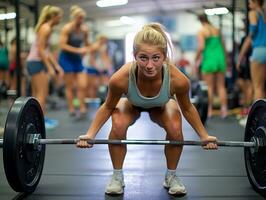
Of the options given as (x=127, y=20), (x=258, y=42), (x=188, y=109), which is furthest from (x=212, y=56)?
(x=127, y=20)

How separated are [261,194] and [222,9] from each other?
337cm

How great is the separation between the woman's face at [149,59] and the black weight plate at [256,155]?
0.42 meters

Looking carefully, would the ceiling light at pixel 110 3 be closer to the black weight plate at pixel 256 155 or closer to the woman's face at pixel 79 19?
the woman's face at pixel 79 19

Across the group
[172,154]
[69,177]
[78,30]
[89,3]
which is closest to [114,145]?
[172,154]

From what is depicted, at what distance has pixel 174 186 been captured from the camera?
1.40m

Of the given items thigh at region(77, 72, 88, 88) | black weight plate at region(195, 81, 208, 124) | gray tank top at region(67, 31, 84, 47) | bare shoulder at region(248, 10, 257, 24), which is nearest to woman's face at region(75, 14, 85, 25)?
gray tank top at region(67, 31, 84, 47)

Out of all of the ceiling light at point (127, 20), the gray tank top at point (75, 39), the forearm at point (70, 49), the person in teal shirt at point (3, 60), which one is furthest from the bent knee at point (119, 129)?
the ceiling light at point (127, 20)

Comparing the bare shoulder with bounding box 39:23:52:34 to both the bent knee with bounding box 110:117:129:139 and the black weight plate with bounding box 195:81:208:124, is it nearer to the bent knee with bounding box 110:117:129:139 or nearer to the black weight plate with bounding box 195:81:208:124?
the black weight plate with bounding box 195:81:208:124

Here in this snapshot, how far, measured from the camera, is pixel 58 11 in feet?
9.90

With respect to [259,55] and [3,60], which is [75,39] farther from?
[259,55]

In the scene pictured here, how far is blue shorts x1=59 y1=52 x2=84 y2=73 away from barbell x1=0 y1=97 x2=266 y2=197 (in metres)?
2.01

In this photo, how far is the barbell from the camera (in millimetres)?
1236

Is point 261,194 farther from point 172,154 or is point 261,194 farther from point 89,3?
point 89,3

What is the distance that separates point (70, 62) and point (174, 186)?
2323mm
